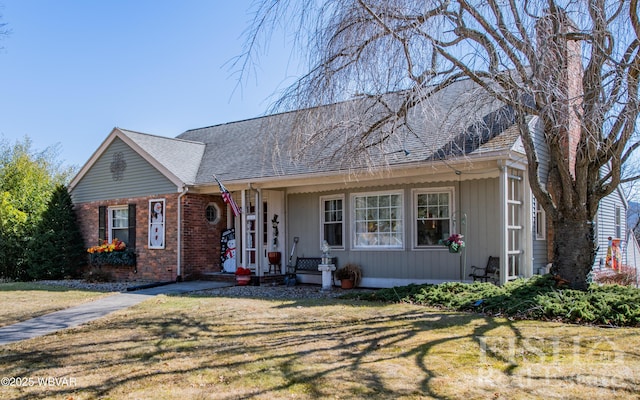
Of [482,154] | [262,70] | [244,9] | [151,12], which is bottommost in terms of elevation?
[482,154]

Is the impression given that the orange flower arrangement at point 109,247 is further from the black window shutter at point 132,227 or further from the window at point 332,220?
the window at point 332,220

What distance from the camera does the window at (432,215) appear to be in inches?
465

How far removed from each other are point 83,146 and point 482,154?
1292 inches

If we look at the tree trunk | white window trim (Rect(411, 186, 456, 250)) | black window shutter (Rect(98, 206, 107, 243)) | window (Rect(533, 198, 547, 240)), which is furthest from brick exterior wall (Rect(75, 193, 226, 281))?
the tree trunk

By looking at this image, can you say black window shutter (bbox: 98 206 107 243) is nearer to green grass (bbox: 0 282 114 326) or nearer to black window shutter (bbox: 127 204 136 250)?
black window shutter (bbox: 127 204 136 250)

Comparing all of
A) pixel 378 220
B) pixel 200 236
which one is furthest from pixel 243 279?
pixel 378 220

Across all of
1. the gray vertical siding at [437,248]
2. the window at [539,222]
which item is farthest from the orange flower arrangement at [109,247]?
the window at [539,222]

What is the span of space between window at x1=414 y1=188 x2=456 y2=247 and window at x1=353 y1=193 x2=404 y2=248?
0.43m

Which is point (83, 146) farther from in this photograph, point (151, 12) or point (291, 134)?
point (291, 134)

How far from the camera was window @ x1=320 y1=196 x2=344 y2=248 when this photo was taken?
1339cm

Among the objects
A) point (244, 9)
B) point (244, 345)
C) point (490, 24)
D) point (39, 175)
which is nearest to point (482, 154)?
point (490, 24)

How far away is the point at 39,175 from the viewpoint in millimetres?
26875

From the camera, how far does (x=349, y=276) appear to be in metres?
12.6

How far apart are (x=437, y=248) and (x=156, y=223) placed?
8.34 metres
